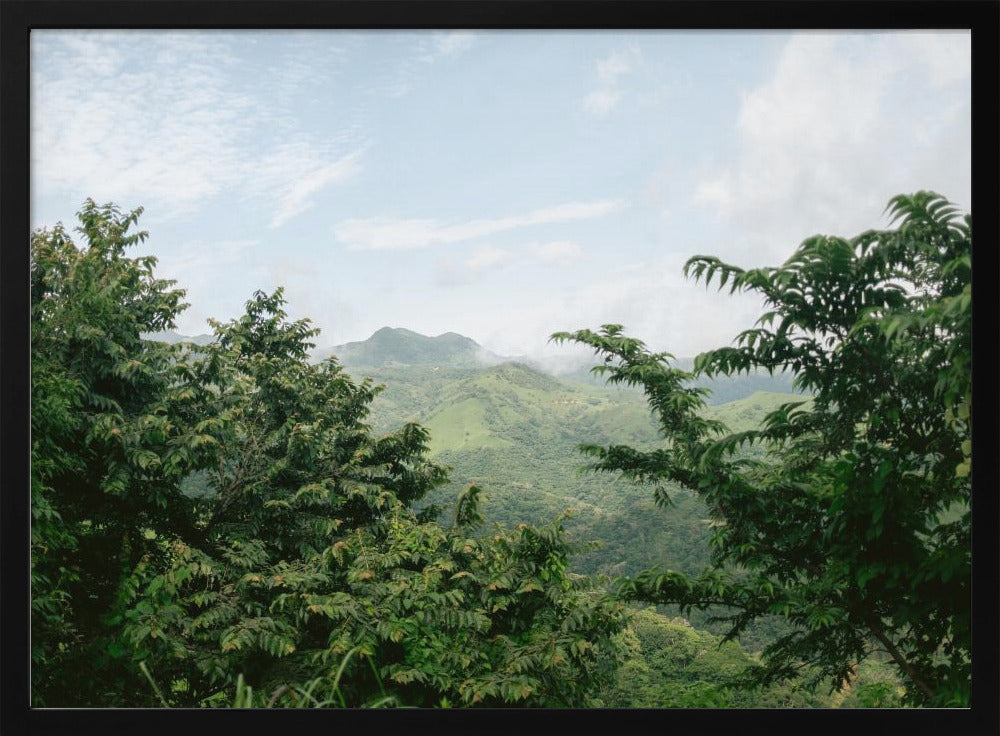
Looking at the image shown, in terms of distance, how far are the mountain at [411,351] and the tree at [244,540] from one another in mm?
103

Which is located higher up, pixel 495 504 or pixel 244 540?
pixel 495 504

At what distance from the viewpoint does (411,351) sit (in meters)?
2.54

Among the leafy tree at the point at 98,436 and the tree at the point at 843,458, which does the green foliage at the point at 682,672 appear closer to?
the tree at the point at 843,458

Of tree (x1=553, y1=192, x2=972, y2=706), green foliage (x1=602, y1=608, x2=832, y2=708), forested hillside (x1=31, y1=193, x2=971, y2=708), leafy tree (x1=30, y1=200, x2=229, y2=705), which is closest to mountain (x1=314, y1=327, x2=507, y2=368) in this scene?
forested hillside (x1=31, y1=193, x2=971, y2=708)

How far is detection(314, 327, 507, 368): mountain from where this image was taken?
2.53 m

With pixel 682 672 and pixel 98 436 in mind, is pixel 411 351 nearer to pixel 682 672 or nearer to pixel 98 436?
pixel 98 436

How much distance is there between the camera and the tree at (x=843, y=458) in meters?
2.07

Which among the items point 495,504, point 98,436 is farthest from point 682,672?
point 98,436

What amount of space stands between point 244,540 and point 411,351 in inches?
37.3

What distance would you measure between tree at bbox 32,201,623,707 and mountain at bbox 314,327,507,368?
10cm

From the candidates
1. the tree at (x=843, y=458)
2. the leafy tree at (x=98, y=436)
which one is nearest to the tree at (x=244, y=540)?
the leafy tree at (x=98, y=436)

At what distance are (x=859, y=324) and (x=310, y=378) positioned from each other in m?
1.98

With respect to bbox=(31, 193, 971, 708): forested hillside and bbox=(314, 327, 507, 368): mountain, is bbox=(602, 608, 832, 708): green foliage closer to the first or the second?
bbox=(31, 193, 971, 708): forested hillside

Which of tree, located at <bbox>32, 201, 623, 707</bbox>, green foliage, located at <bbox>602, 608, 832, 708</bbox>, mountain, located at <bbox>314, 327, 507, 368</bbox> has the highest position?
mountain, located at <bbox>314, 327, 507, 368</bbox>
